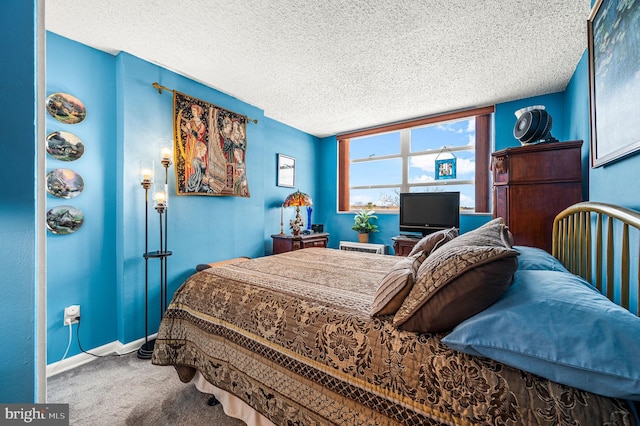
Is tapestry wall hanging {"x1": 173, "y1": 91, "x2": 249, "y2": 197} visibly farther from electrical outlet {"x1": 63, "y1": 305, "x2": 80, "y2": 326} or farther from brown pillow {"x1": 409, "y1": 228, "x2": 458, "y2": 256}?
brown pillow {"x1": 409, "y1": 228, "x2": 458, "y2": 256}

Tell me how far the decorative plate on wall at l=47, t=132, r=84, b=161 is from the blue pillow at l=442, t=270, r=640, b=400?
2.84m

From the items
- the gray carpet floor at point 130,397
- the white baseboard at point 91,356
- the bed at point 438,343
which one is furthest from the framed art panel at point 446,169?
the white baseboard at point 91,356

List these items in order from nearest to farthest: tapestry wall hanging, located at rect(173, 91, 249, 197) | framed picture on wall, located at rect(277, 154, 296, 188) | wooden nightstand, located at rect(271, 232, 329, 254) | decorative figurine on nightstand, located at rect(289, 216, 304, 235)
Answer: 1. tapestry wall hanging, located at rect(173, 91, 249, 197)
2. wooden nightstand, located at rect(271, 232, 329, 254)
3. decorative figurine on nightstand, located at rect(289, 216, 304, 235)
4. framed picture on wall, located at rect(277, 154, 296, 188)

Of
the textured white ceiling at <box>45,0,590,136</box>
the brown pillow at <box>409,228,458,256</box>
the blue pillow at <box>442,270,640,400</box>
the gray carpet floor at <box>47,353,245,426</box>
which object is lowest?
the gray carpet floor at <box>47,353,245,426</box>

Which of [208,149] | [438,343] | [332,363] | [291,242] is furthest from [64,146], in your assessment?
[438,343]

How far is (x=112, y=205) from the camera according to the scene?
2.25 metres

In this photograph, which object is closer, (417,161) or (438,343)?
(438,343)

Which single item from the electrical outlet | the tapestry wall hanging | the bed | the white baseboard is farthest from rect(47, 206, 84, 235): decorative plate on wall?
the bed

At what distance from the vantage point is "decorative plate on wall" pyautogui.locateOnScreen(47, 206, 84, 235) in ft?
6.29

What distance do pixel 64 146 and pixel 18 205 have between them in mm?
1780

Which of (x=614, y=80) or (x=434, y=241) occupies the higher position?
(x=614, y=80)

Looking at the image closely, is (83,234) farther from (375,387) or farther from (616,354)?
A: (616,354)

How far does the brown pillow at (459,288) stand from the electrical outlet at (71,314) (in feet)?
8.49

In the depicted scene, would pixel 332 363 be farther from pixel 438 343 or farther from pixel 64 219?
pixel 64 219
